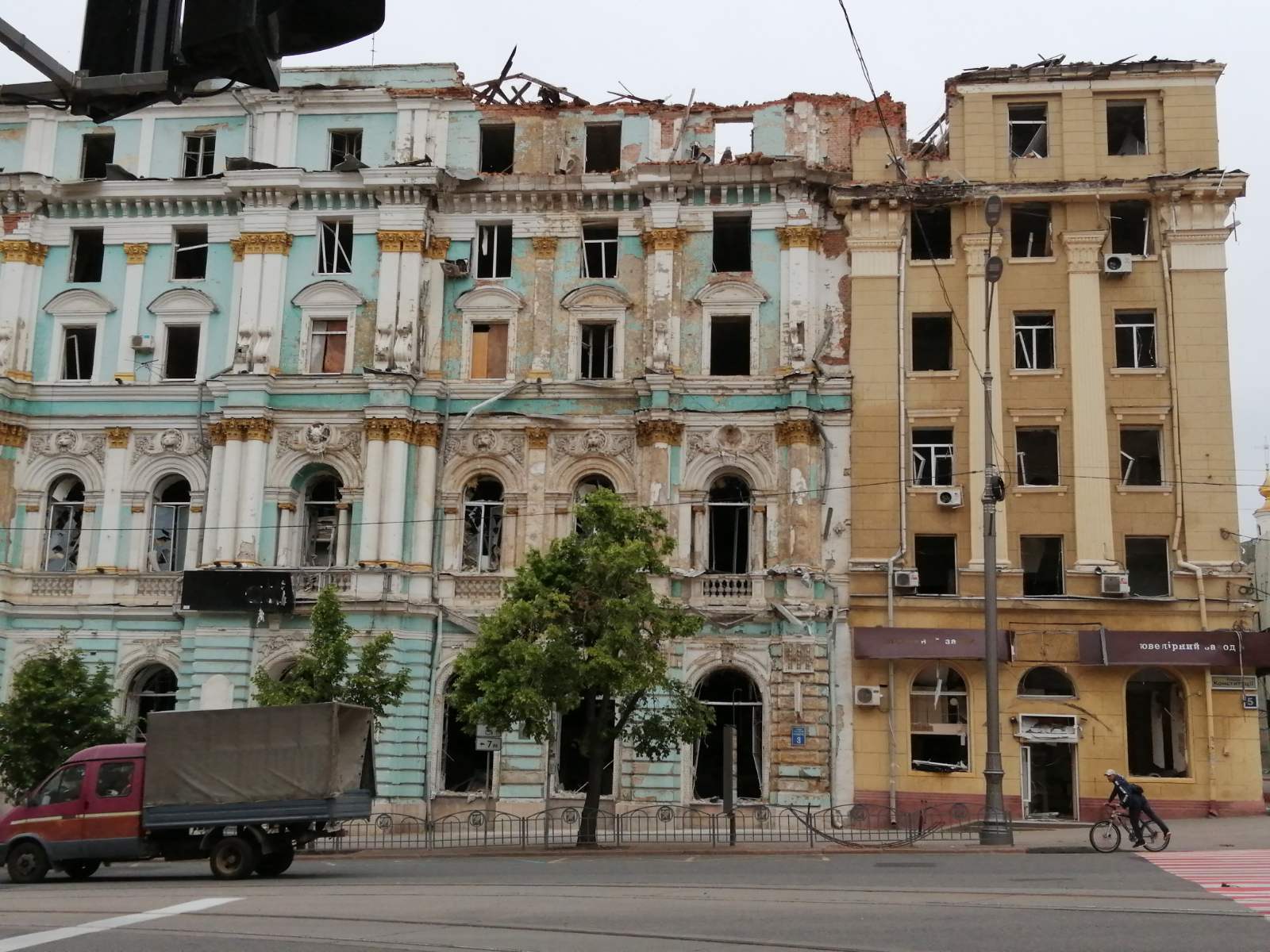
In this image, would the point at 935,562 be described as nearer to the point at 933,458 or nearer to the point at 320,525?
the point at 933,458

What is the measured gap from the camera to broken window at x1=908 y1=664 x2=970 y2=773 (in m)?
32.7

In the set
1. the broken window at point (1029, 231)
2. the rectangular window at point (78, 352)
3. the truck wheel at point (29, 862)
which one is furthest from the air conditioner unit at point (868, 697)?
the rectangular window at point (78, 352)

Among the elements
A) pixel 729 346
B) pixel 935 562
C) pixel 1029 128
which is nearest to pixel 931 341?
pixel 729 346

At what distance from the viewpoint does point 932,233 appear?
35688 mm

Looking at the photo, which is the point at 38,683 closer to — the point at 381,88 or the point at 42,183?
the point at 42,183

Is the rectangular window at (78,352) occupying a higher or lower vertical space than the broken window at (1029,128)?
lower

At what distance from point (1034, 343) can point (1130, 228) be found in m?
3.84

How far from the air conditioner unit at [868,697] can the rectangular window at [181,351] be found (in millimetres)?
18469

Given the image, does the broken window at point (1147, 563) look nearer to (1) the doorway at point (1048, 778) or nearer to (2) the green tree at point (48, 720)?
(1) the doorway at point (1048, 778)

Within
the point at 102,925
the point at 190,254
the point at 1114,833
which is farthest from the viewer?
the point at 190,254

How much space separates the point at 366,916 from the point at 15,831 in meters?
10.4

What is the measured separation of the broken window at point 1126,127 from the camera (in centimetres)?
3516

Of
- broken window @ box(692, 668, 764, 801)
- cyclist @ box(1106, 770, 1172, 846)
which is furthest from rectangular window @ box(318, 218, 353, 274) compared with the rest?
cyclist @ box(1106, 770, 1172, 846)

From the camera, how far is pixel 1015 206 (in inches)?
1375
